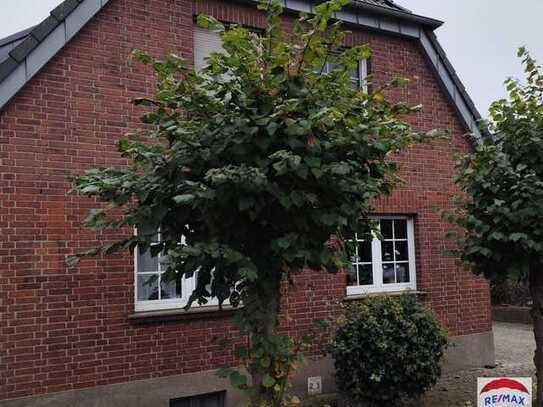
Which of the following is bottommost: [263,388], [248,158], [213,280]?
[263,388]

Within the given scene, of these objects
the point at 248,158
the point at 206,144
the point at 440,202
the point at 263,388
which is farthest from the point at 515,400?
the point at 440,202

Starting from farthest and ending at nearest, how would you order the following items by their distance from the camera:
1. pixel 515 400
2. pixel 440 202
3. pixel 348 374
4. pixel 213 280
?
pixel 440 202
pixel 348 374
pixel 515 400
pixel 213 280

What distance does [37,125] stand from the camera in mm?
6410

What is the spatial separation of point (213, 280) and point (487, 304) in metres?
7.30

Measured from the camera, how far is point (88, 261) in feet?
21.6

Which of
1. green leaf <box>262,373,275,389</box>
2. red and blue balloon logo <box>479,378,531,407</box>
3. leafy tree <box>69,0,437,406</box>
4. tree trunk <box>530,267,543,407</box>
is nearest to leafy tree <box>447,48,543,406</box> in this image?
tree trunk <box>530,267,543,407</box>

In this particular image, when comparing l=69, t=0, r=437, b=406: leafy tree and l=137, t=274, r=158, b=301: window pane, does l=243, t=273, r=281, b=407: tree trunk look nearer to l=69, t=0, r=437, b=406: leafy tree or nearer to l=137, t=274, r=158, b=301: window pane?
l=69, t=0, r=437, b=406: leafy tree

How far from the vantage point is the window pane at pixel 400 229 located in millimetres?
9336

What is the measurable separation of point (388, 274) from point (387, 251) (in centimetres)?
37

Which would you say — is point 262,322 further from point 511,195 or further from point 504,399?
point 511,195

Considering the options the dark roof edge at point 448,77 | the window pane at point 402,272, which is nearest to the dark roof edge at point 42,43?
the dark roof edge at point 448,77

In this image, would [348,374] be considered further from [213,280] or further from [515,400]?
[213,280]

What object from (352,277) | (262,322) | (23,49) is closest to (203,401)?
(352,277)

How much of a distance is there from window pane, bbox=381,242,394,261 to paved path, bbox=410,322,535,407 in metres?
2.05
